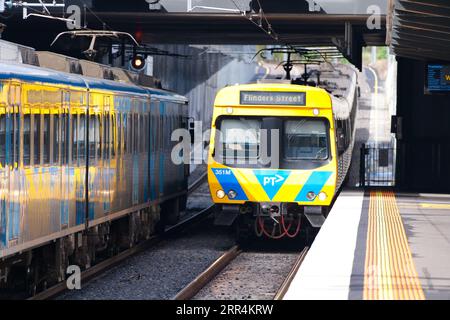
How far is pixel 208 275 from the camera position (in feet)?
56.4

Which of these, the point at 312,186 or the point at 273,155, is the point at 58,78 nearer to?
the point at 273,155

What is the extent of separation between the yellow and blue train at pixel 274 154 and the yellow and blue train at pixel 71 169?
1.48 m

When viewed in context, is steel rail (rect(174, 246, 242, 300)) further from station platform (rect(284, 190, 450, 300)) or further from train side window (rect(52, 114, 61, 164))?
train side window (rect(52, 114, 61, 164))

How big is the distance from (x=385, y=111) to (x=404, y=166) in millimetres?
51381

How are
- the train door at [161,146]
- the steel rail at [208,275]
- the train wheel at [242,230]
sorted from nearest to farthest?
the steel rail at [208,275]
the train wheel at [242,230]
the train door at [161,146]

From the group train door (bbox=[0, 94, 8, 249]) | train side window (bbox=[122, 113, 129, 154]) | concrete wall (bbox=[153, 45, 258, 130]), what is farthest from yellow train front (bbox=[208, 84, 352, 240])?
concrete wall (bbox=[153, 45, 258, 130])

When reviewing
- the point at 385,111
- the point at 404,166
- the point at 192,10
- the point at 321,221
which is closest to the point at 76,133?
the point at 321,221

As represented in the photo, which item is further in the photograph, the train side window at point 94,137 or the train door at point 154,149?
the train door at point 154,149

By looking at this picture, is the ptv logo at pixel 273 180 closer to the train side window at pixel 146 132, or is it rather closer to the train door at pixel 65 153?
the train side window at pixel 146 132

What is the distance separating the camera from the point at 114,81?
18984 millimetres

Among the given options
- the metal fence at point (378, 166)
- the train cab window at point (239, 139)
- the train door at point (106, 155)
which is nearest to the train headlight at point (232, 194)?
the train cab window at point (239, 139)

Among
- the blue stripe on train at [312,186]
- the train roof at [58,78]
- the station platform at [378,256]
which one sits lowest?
the station platform at [378,256]

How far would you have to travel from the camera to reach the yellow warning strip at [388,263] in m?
11.1

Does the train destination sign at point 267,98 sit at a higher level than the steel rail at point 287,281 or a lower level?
higher
